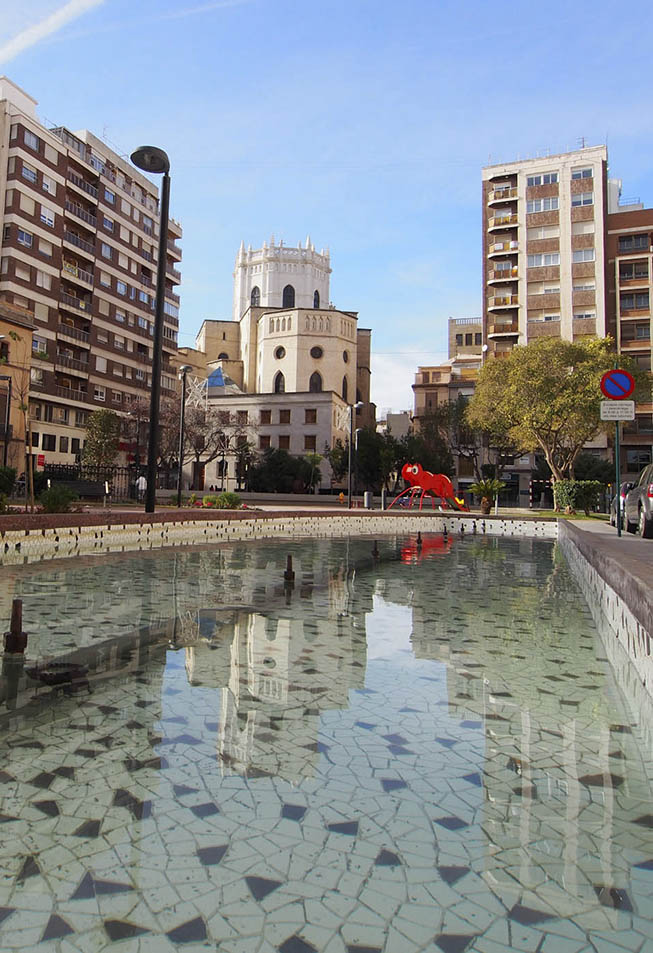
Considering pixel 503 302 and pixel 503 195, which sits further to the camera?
pixel 503 195

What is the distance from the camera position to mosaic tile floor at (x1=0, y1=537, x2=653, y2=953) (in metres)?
1.97

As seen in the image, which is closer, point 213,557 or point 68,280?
point 213,557

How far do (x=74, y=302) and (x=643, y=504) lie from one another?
40.5 m

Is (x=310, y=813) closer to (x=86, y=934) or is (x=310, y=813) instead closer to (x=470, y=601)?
(x=86, y=934)

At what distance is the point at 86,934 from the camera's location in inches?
74.6

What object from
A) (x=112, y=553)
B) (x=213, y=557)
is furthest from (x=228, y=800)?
(x=112, y=553)

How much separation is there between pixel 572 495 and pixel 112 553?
23.2 m

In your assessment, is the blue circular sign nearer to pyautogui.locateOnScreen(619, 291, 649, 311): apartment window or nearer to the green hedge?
the green hedge

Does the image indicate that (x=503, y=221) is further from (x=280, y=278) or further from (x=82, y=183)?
(x=82, y=183)

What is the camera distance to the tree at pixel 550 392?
2992 cm

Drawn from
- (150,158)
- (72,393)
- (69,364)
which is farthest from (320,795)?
(69,364)

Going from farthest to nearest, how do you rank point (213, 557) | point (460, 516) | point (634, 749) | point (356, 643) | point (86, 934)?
1. point (460, 516)
2. point (213, 557)
3. point (356, 643)
4. point (634, 749)
5. point (86, 934)

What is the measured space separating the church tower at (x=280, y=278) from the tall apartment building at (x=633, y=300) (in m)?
31.2

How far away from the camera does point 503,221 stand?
5375 centimetres
